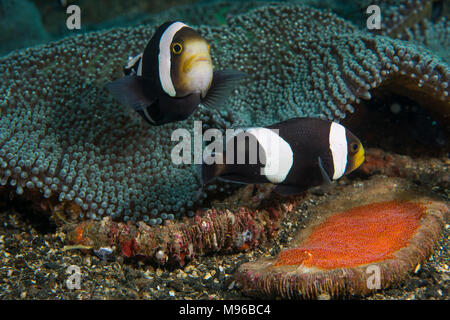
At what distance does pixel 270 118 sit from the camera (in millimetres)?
3000

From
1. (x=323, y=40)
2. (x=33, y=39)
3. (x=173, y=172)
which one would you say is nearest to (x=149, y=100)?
(x=173, y=172)

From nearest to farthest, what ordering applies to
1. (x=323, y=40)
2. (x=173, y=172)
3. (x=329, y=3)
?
1. (x=173, y=172)
2. (x=323, y=40)
3. (x=329, y=3)

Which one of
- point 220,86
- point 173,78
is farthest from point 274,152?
point 173,78

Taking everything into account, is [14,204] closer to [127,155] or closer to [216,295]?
[127,155]

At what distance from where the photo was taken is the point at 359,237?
2230 millimetres

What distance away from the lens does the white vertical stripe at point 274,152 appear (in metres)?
2.01

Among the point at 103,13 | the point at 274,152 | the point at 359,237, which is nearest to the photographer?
the point at 274,152

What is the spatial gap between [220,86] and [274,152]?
570 millimetres

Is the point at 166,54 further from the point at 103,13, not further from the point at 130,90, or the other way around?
the point at 103,13

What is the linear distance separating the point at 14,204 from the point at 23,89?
3.29 ft

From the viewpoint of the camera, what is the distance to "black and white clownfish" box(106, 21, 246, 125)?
1869mm

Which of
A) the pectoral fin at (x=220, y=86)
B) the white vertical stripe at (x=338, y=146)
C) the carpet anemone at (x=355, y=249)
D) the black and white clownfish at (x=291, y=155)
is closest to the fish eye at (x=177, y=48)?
the pectoral fin at (x=220, y=86)

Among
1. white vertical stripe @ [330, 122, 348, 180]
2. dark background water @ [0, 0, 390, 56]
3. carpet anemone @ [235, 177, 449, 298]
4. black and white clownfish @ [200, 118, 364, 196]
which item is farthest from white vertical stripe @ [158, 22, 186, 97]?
dark background water @ [0, 0, 390, 56]

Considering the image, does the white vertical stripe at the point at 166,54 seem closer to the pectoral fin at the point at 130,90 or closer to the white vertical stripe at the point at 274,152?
the pectoral fin at the point at 130,90
